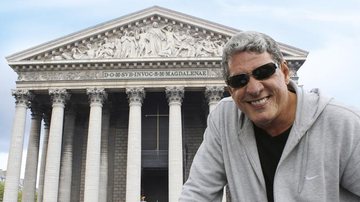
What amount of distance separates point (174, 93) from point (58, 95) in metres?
6.82

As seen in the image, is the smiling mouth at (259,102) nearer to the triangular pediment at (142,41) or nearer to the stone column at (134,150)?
the stone column at (134,150)

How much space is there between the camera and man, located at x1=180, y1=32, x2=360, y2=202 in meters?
1.55

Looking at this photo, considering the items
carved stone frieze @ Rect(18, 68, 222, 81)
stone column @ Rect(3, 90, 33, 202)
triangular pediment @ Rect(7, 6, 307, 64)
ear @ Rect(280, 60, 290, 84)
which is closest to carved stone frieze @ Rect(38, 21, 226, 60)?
triangular pediment @ Rect(7, 6, 307, 64)

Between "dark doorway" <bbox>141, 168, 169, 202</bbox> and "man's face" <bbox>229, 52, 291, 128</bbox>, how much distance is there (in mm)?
26116

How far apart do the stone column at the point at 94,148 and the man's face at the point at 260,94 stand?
2281cm

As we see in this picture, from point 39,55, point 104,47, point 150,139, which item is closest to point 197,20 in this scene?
point 104,47

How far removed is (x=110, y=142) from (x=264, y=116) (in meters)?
27.0

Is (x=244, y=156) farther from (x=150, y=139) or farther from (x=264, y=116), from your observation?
(x=150, y=139)

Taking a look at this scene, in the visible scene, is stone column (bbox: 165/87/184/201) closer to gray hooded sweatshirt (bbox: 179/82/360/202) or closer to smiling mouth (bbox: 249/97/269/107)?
gray hooded sweatshirt (bbox: 179/82/360/202)

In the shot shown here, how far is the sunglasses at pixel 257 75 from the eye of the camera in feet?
5.44

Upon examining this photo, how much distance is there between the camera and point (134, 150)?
23.9 meters

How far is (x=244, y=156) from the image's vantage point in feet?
5.70

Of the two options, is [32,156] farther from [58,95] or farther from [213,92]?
[213,92]

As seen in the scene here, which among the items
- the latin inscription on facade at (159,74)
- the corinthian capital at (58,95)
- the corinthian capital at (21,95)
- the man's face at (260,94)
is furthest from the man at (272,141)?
the corinthian capital at (21,95)
